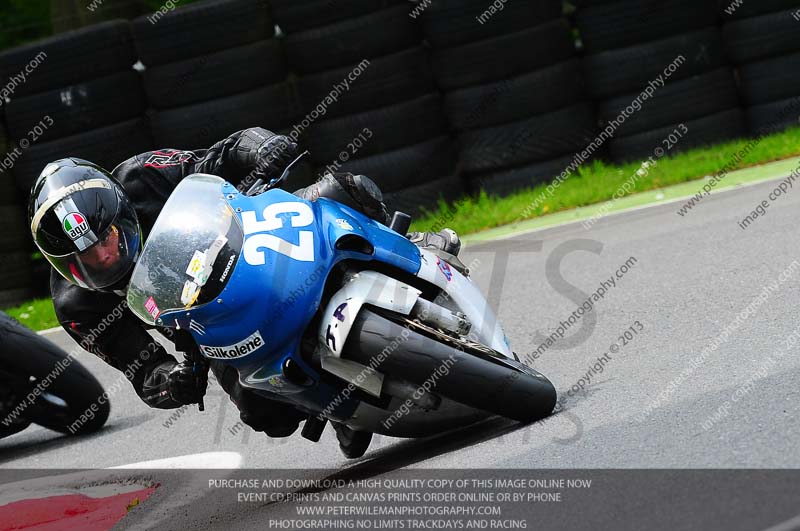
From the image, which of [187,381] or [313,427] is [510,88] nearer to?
[313,427]

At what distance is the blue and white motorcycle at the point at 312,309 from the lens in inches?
166

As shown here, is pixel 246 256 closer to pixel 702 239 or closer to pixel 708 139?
pixel 702 239

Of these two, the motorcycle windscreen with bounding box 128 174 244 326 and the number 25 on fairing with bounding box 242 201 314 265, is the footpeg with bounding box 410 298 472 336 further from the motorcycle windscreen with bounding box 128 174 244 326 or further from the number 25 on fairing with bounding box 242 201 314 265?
the motorcycle windscreen with bounding box 128 174 244 326

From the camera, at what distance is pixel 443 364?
4234 millimetres

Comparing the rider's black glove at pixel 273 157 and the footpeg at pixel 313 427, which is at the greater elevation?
the rider's black glove at pixel 273 157

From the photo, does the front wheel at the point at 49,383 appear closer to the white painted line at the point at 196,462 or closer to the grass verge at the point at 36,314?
the white painted line at the point at 196,462

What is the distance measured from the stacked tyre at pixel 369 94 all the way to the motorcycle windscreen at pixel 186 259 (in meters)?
5.83

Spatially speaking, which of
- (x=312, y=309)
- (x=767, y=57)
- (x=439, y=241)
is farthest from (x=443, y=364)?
(x=767, y=57)

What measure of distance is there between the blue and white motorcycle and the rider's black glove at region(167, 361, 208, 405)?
101 mm

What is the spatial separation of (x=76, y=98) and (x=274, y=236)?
644cm

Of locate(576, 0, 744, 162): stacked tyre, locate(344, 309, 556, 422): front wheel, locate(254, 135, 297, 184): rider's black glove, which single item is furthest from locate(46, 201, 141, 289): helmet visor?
locate(576, 0, 744, 162): stacked tyre

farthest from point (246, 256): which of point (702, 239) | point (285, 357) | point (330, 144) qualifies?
point (330, 144)

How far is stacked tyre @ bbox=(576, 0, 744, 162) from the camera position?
10.3 metres

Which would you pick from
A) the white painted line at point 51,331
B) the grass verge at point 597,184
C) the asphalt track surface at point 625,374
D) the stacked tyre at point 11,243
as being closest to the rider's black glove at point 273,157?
the asphalt track surface at point 625,374
